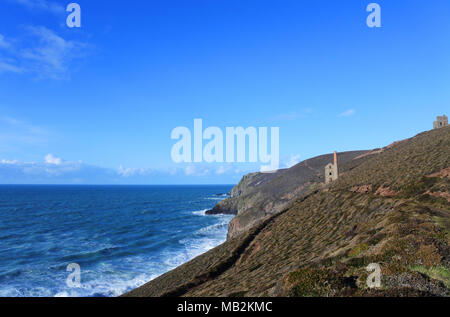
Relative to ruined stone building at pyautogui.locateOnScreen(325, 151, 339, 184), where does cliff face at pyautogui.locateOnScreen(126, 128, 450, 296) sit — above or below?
below

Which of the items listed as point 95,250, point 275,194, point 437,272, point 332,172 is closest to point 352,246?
point 437,272

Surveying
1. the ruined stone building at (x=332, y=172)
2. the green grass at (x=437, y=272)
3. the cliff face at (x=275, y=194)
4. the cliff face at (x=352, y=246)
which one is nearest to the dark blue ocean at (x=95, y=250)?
the cliff face at (x=275, y=194)

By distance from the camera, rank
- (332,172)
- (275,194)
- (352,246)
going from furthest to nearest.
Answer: (275,194) < (332,172) < (352,246)

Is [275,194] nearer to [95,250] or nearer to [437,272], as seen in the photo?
[95,250]

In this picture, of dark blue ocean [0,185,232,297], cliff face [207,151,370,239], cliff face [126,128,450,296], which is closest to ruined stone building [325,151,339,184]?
cliff face [207,151,370,239]

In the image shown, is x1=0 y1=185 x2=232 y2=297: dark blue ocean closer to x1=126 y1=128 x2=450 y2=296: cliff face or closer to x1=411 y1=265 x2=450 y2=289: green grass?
x1=126 y1=128 x2=450 y2=296: cliff face
